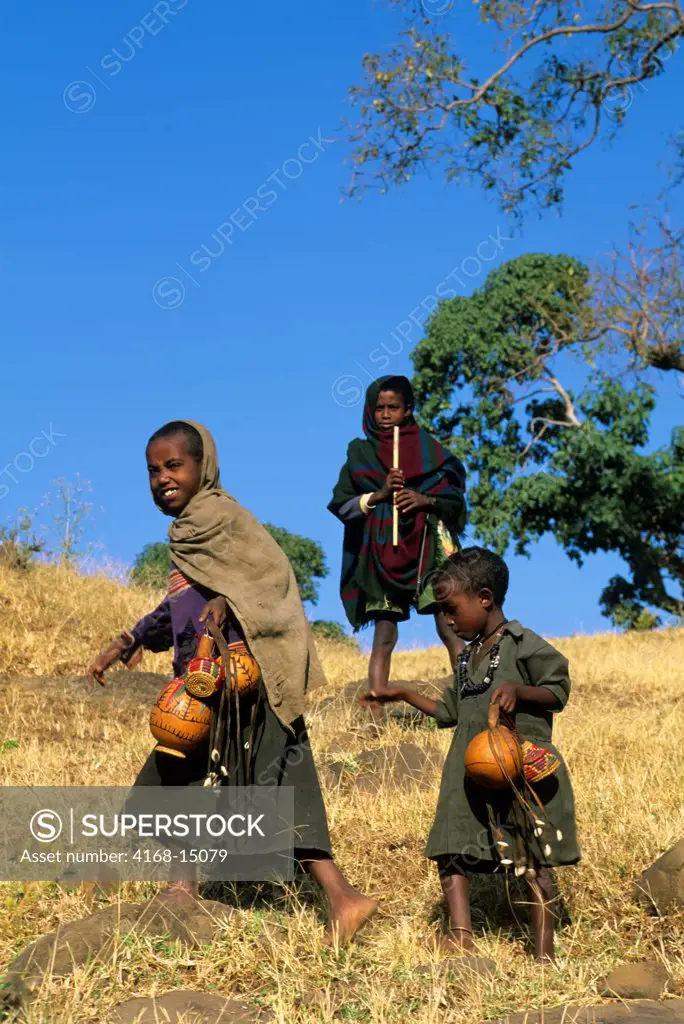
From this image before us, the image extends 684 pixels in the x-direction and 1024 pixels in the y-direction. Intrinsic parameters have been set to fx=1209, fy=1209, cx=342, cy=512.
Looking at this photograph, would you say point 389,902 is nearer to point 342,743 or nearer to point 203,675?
point 203,675

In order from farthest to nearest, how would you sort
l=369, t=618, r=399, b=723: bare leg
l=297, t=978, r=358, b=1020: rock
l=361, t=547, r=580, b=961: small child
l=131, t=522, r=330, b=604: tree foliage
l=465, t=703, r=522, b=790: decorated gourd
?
l=131, t=522, r=330, b=604: tree foliage < l=369, t=618, r=399, b=723: bare leg < l=361, t=547, r=580, b=961: small child < l=465, t=703, r=522, b=790: decorated gourd < l=297, t=978, r=358, b=1020: rock

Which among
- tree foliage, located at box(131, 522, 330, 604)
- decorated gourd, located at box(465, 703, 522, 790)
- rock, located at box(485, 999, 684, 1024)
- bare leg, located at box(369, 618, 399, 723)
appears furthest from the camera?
tree foliage, located at box(131, 522, 330, 604)

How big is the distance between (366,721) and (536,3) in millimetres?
9418

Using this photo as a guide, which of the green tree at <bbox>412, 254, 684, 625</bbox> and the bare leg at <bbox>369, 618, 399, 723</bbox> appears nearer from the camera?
the bare leg at <bbox>369, 618, 399, 723</bbox>

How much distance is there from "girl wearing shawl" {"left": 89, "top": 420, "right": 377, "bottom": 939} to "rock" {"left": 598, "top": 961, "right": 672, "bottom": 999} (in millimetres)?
967

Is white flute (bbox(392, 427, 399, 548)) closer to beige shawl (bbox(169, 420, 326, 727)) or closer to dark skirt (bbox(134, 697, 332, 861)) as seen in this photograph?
beige shawl (bbox(169, 420, 326, 727))

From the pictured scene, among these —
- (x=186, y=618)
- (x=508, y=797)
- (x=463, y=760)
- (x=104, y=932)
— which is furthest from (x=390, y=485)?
(x=104, y=932)

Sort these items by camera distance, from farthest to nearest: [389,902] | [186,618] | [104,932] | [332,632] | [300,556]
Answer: [300,556]
[332,632]
[389,902]
[186,618]
[104,932]

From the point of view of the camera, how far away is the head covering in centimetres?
798

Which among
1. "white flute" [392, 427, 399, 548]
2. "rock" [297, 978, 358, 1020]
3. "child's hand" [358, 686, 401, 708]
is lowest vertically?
"rock" [297, 978, 358, 1020]

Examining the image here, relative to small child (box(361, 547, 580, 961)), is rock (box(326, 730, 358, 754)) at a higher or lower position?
higher

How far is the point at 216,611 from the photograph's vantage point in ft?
16.2

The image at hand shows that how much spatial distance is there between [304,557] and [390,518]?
56.7 feet

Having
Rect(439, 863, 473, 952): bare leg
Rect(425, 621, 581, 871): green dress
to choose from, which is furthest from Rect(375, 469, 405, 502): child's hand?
Rect(439, 863, 473, 952): bare leg
